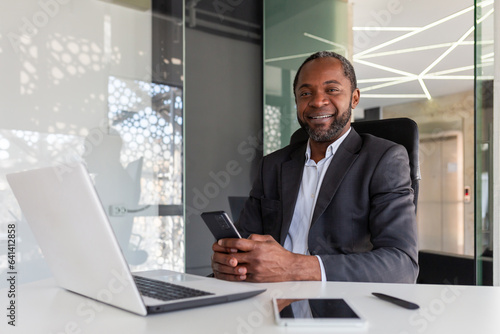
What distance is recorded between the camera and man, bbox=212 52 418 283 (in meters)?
1.20

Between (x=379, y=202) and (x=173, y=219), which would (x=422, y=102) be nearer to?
(x=379, y=202)

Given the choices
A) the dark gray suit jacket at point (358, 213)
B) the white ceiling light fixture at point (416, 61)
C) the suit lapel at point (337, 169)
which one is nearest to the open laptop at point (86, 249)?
the dark gray suit jacket at point (358, 213)

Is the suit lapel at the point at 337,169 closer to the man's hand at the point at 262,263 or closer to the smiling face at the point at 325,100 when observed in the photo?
the smiling face at the point at 325,100

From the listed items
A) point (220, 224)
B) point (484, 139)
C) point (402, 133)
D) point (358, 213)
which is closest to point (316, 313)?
point (220, 224)

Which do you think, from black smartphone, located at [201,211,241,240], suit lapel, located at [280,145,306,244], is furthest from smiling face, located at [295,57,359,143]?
black smartphone, located at [201,211,241,240]

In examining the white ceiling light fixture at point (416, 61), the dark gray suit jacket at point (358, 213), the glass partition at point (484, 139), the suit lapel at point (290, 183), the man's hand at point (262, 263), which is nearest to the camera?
the man's hand at point (262, 263)

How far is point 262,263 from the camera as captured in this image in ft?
3.76

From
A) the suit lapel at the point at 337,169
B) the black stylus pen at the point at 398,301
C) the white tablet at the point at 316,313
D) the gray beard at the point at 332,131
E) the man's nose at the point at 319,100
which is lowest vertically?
the black stylus pen at the point at 398,301

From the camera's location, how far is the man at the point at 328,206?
1.20m

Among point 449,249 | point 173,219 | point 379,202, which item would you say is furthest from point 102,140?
point 449,249

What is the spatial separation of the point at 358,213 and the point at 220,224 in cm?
58

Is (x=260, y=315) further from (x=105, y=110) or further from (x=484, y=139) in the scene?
(x=105, y=110)

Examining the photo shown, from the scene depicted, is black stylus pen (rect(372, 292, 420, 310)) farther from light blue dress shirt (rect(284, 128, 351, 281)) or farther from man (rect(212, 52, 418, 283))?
light blue dress shirt (rect(284, 128, 351, 281))

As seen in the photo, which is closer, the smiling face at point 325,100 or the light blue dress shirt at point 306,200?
the light blue dress shirt at point 306,200
